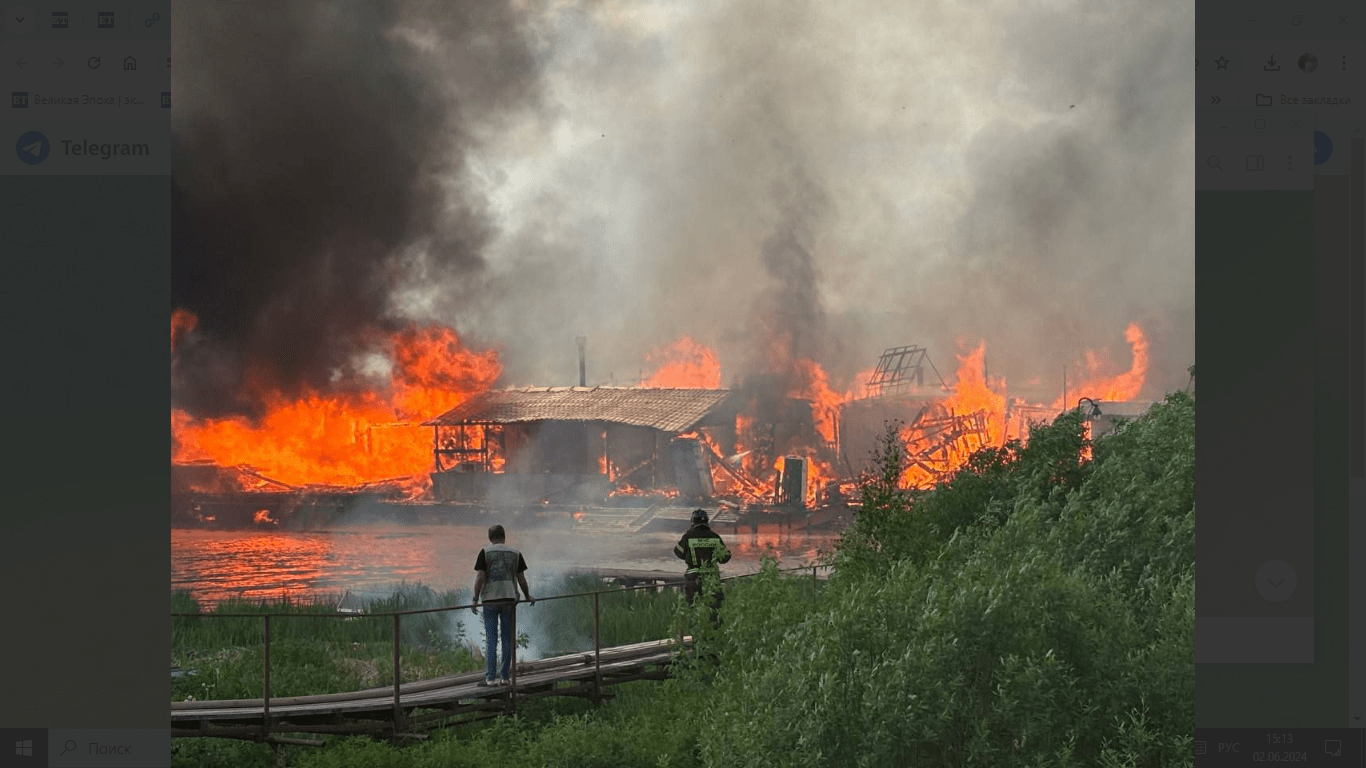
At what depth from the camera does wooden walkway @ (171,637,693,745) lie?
11852mm

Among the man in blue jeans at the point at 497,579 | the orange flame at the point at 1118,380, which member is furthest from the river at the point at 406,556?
the man in blue jeans at the point at 497,579

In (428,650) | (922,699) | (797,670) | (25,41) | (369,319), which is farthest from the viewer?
(369,319)

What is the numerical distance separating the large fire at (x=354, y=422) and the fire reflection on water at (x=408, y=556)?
3.53 metres

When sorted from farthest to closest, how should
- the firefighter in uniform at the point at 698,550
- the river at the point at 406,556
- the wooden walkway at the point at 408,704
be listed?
1. the river at the point at 406,556
2. the firefighter in uniform at the point at 698,550
3. the wooden walkway at the point at 408,704

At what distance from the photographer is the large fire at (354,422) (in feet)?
165

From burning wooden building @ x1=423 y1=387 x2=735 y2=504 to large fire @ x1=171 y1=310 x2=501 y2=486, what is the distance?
3281 millimetres

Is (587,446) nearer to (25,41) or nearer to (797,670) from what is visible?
(797,670)

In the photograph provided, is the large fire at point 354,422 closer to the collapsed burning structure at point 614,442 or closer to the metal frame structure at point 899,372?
the collapsed burning structure at point 614,442

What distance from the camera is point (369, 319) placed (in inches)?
1984

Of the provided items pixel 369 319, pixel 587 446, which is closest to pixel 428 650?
pixel 587 446

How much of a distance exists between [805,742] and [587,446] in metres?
38.5

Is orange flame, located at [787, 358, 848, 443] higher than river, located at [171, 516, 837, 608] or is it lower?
higher

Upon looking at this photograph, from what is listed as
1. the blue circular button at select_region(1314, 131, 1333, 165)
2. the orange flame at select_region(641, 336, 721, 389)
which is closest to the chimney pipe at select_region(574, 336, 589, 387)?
the orange flame at select_region(641, 336, 721, 389)

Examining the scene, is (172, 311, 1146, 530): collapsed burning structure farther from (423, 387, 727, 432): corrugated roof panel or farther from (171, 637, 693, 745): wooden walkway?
(171, 637, 693, 745): wooden walkway
